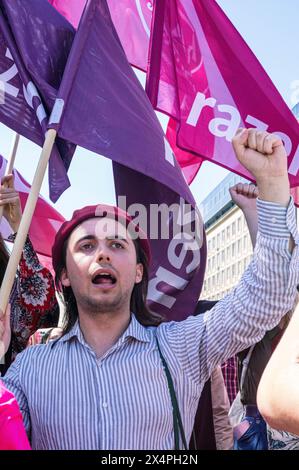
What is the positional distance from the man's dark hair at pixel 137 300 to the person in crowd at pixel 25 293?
0.33 metres

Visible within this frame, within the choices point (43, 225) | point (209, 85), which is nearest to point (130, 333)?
point (209, 85)

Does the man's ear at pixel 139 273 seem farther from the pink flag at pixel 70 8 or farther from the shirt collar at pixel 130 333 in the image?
the pink flag at pixel 70 8

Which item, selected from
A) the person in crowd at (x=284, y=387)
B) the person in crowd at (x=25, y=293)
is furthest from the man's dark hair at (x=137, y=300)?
the person in crowd at (x=284, y=387)

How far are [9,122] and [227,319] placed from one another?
1543mm

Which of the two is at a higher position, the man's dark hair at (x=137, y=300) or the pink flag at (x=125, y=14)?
the pink flag at (x=125, y=14)

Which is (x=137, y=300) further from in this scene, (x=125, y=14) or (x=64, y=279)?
(x=125, y=14)

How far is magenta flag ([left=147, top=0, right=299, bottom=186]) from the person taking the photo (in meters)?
3.67

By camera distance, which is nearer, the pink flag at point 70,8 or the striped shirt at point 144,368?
the striped shirt at point 144,368

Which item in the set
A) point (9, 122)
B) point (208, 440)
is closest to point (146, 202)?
point (9, 122)

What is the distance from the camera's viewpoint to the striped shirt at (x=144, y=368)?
204cm

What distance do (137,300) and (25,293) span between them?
24.5 inches

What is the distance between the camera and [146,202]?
351cm

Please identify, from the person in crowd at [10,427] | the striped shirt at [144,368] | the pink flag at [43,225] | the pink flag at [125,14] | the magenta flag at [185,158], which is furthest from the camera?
the pink flag at [43,225]

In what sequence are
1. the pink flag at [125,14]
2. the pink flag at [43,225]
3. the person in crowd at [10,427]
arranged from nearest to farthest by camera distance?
the person in crowd at [10,427]
the pink flag at [125,14]
the pink flag at [43,225]
